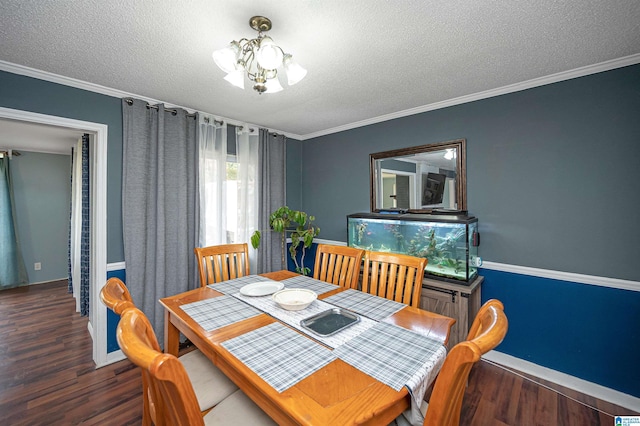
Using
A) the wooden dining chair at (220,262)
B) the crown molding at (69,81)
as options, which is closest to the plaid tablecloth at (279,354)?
the wooden dining chair at (220,262)

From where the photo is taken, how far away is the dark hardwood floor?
1.71 meters

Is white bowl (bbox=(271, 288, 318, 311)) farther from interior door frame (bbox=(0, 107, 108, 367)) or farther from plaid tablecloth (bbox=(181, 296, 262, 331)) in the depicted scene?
interior door frame (bbox=(0, 107, 108, 367))

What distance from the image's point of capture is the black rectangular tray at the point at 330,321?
126 cm

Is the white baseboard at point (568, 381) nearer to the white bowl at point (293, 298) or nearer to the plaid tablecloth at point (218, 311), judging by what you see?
the white bowl at point (293, 298)

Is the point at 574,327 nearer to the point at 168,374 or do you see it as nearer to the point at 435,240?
the point at 435,240

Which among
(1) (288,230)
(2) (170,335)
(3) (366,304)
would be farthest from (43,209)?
(3) (366,304)

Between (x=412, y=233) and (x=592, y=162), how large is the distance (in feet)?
4.62

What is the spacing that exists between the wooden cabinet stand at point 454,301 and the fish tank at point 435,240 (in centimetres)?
7

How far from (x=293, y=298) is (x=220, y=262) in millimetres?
872

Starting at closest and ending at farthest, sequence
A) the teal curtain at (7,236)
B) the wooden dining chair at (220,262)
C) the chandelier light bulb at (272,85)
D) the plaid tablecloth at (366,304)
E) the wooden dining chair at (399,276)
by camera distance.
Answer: the plaid tablecloth at (366,304), the chandelier light bulb at (272,85), the wooden dining chair at (399,276), the wooden dining chair at (220,262), the teal curtain at (7,236)

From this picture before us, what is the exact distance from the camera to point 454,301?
2131 millimetres

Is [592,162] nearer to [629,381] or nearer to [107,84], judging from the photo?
[629,381]

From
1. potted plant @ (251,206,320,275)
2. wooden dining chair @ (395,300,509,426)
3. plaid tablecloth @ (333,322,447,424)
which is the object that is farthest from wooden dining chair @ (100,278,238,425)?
potted plant @ (251,206,320,275)

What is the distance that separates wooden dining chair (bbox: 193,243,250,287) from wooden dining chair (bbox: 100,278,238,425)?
29.0 inches
